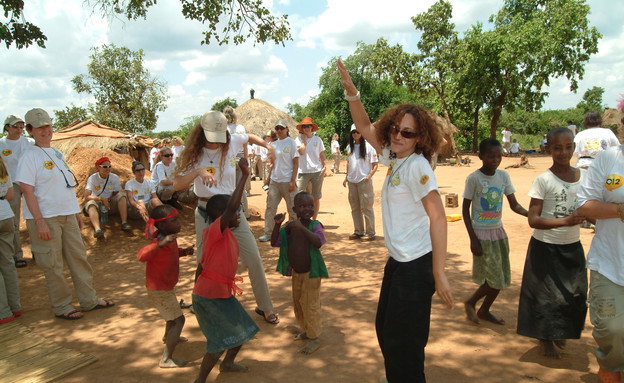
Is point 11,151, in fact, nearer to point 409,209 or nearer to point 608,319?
point 409,209

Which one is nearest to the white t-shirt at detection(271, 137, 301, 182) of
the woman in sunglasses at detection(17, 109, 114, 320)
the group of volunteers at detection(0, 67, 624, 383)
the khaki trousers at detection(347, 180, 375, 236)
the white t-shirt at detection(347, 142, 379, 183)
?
the white t-shirt at detection(347, 142, 379, 183)

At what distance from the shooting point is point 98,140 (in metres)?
14.3

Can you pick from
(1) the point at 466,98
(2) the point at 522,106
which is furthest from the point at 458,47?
(2) the point at 522,106

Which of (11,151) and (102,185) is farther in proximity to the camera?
(102,185)

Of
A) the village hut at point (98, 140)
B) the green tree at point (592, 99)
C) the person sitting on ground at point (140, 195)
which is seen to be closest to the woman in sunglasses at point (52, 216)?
the person sitting on ground at point (140, 195)

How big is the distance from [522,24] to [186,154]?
84.2 ft

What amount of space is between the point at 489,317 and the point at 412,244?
217 cm

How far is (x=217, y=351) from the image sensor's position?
10.1 feet

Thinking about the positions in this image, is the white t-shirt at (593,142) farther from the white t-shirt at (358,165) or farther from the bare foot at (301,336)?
the bare foot at (301,336)

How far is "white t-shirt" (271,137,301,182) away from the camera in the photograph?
7066 mm

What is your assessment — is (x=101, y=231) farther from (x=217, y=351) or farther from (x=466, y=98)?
(x=466, y=98)

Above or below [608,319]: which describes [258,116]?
above

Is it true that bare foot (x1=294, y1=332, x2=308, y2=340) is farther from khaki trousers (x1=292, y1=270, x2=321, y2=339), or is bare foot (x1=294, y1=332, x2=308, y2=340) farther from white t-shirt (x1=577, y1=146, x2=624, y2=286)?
white t-shirt (x1=577, y1=146, x2=624, y2=286)

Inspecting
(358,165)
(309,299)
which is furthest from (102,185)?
(309,299)
